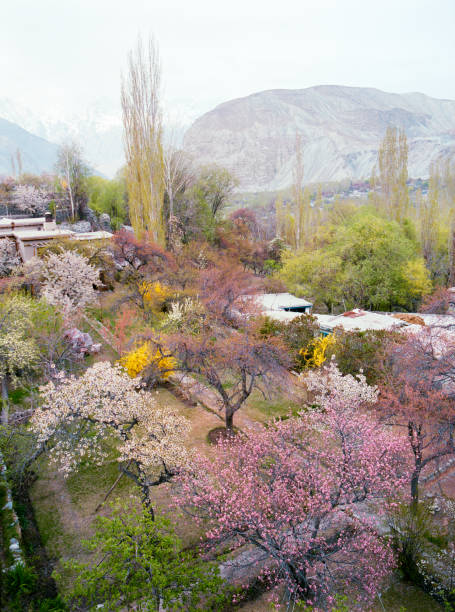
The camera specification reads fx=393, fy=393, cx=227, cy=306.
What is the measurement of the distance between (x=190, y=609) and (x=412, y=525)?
4511 mm

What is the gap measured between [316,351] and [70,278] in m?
12.2

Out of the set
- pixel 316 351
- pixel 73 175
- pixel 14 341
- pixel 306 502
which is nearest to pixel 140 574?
pixel 306 502

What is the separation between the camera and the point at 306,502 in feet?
23.4

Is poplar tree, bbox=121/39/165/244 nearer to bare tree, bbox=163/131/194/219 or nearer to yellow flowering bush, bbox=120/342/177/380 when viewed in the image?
bare tree, bbox=163/131/194/219

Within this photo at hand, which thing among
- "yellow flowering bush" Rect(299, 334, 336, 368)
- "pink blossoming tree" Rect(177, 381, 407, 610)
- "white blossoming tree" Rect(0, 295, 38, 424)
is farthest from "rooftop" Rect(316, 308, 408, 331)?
"white blossoming tree" Rect(0, 295, 38, 424)

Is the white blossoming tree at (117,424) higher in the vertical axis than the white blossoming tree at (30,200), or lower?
lower

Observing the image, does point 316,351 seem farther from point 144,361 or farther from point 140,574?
point 140,574

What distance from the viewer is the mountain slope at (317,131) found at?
113m

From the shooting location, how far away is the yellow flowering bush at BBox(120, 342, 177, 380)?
13.5 m

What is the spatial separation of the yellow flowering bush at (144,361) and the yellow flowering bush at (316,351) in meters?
5.18

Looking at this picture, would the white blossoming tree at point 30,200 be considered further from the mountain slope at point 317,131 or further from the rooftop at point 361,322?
the mountain slope at point 317,131

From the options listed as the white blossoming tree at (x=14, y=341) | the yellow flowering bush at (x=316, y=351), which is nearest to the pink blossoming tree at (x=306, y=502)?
the yellow flowering bush at (x=316, y=351)

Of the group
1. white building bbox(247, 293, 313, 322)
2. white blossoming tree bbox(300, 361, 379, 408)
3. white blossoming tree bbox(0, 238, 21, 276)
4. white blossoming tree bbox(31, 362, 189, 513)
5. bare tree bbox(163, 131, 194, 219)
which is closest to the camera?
white blossoming tree bbox(31, 362, 189, 513)

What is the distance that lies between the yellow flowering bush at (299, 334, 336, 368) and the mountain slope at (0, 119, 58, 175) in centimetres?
16687
